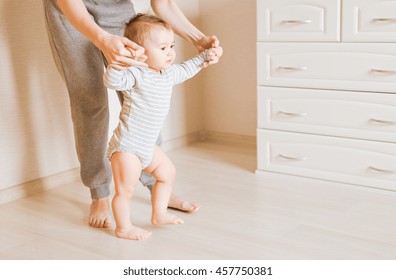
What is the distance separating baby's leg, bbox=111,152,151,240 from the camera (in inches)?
67.7

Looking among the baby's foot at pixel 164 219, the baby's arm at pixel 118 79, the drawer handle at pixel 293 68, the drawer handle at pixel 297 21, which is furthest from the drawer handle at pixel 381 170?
the baby's arm at pixel 118 79

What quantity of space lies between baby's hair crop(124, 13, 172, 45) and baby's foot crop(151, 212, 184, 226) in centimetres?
55

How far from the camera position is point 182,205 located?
2012 mm

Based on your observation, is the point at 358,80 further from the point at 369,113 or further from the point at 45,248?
the point at 45,248

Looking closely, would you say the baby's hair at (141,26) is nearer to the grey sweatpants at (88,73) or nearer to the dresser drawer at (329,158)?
the grey sweatpants at (88,73)

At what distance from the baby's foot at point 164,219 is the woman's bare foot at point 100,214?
15 centimetres

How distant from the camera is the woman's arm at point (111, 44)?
1.50m

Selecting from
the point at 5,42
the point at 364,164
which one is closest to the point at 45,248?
the point at 5,42

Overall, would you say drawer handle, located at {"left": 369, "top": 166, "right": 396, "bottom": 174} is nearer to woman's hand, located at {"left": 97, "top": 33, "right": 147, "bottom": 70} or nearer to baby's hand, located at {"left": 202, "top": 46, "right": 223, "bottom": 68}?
baby's hand, located at {"left": 202, "top": 46, "right": 223, "bottom": 68}

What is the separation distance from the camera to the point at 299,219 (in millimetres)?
1926

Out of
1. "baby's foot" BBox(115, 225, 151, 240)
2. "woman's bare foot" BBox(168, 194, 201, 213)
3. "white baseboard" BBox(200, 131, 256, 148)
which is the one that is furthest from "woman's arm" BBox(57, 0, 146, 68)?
"white baseboard" BBox(200, 131, 256, 148)

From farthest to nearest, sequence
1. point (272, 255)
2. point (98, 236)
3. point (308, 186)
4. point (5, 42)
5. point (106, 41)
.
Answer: point (308, 186), point (5, 42), point (98, 236), point (272, 255), point (106, 41)

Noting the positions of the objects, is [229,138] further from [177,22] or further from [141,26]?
[141,26]

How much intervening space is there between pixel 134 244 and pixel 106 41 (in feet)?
2.01
